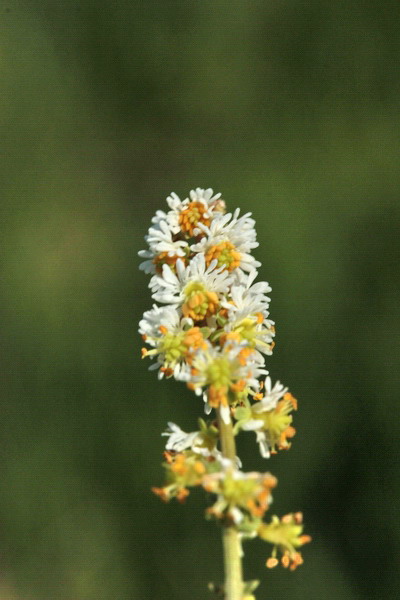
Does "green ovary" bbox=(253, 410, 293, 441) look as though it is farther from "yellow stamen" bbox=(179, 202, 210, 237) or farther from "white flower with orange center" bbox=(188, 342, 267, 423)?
"yellow stamen" bbox=(179, 202, 210, 237)

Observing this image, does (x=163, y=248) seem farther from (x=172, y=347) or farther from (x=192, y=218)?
(x=172, y=347)

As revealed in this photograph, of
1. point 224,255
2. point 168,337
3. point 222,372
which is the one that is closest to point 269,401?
point 222,372

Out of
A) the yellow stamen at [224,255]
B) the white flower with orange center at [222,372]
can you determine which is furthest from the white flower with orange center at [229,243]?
the white flower with orange center at [222,372]

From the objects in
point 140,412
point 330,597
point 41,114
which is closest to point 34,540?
point 140,412

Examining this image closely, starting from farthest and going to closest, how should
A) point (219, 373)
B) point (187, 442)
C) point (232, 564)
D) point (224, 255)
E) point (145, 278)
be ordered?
point (145, 278) < point (224, 255) < point (187, 442) < point (219, 373) < point (232, 564)

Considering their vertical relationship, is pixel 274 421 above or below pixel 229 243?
below

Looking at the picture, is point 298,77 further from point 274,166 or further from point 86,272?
point 86,272

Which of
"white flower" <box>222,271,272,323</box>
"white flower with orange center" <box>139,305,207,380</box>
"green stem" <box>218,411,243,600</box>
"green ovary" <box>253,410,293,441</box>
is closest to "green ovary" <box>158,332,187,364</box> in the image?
"white flower with orange center" <box>139,305,207,380</box>
